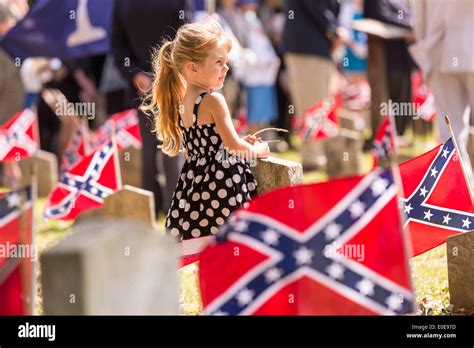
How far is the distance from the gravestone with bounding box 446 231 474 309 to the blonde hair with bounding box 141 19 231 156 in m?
1.57

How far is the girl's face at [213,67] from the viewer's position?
7.10 metres

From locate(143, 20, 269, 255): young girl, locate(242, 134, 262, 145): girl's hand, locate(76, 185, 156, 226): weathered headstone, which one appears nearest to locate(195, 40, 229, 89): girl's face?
locate(143, 20, 269, 255): young girl

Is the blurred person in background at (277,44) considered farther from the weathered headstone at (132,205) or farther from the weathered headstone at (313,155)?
the weathered headstone at (132,205)

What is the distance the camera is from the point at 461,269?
7074mm

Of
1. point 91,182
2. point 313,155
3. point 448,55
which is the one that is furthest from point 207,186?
point 313,155

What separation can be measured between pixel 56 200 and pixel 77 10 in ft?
7.66

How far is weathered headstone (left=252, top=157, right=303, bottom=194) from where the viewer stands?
7.15 metres

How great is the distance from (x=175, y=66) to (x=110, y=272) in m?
1.86

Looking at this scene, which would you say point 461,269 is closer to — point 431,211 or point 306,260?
point 431,211

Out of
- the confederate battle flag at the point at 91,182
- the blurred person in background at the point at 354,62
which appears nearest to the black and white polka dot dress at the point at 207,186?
the confederate battle flag at the point at 91,182

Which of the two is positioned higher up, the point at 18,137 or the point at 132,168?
the point at 18,137

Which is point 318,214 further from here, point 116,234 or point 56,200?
point 56,200

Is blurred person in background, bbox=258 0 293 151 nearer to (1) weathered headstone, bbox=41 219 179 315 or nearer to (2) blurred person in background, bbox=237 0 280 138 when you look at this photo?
(2) blurred person in background, bbox=237 0 280 138
